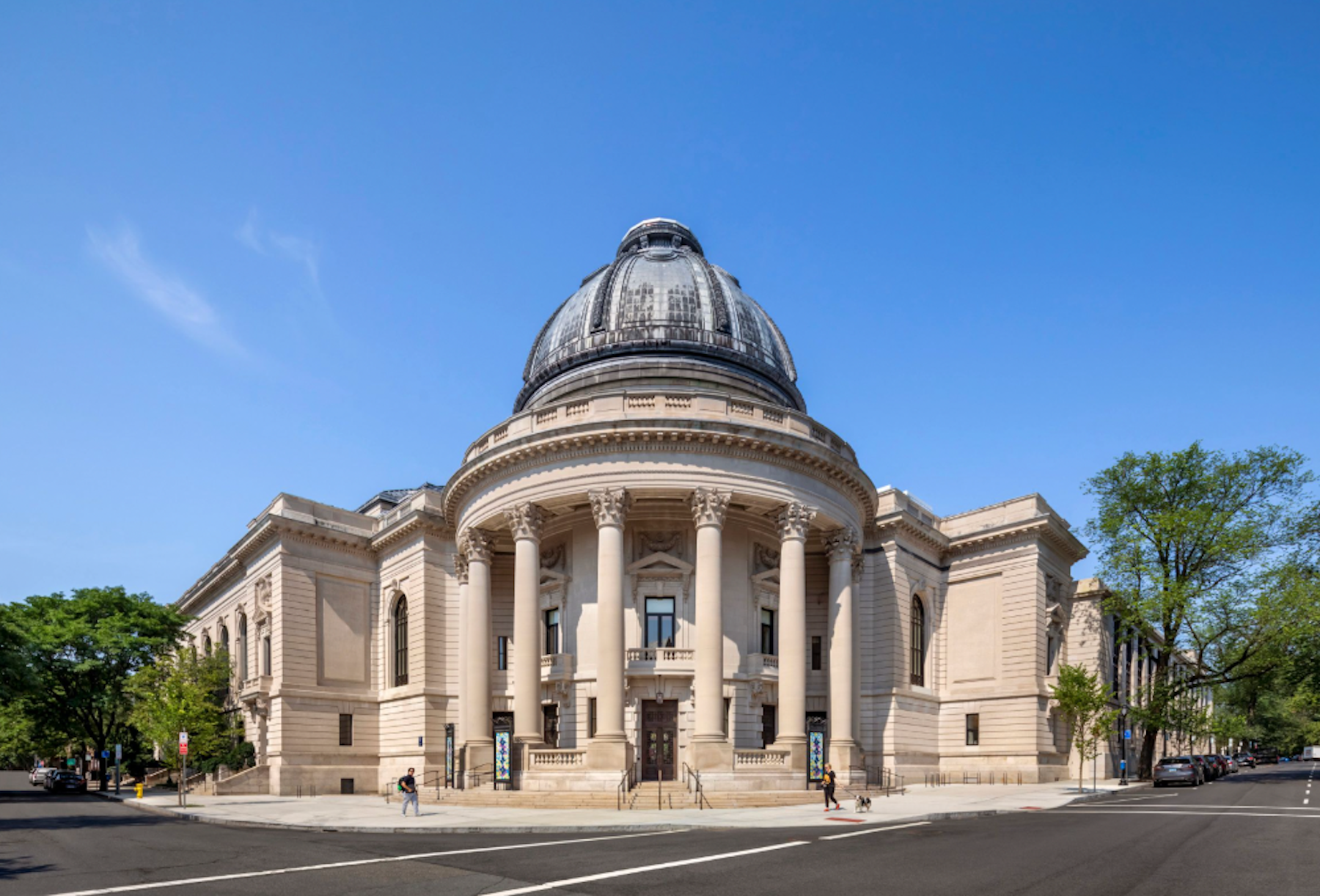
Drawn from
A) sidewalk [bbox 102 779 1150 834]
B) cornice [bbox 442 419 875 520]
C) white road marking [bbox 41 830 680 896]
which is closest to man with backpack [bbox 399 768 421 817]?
sidewalk [bbox 102 779 1150 834]

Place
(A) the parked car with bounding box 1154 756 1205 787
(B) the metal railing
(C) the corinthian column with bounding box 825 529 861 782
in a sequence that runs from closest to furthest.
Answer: (B) the metal railing → (C) the corinthian column with bounding box 825 529 861 782 → (A) the parked car with bounding box 1154 756 1205 787

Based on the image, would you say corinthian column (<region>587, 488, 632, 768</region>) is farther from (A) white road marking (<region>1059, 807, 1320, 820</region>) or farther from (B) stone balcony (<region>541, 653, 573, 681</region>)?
(A) white road marking (<region>1059, 807, 1320, 820</region>)

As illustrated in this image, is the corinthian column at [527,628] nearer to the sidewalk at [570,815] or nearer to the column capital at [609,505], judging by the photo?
the column capital at [609,505]

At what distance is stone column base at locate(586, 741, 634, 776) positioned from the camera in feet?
113

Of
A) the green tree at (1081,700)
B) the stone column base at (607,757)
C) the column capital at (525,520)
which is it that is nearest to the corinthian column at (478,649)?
the column capital at (525,520)

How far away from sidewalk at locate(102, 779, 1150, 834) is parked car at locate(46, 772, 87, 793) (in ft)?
60.2

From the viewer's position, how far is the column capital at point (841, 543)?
42.2m

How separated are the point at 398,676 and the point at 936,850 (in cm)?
3416

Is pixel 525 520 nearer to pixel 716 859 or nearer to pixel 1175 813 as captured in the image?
pixel 716 859

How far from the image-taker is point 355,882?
50.0 feet

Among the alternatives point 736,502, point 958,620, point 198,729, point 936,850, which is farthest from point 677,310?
point 936,850

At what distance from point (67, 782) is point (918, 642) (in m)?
48.1

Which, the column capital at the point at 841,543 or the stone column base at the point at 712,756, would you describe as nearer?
the stone column base at the point at 712,756

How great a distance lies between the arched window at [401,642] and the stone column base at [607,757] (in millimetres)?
15519
